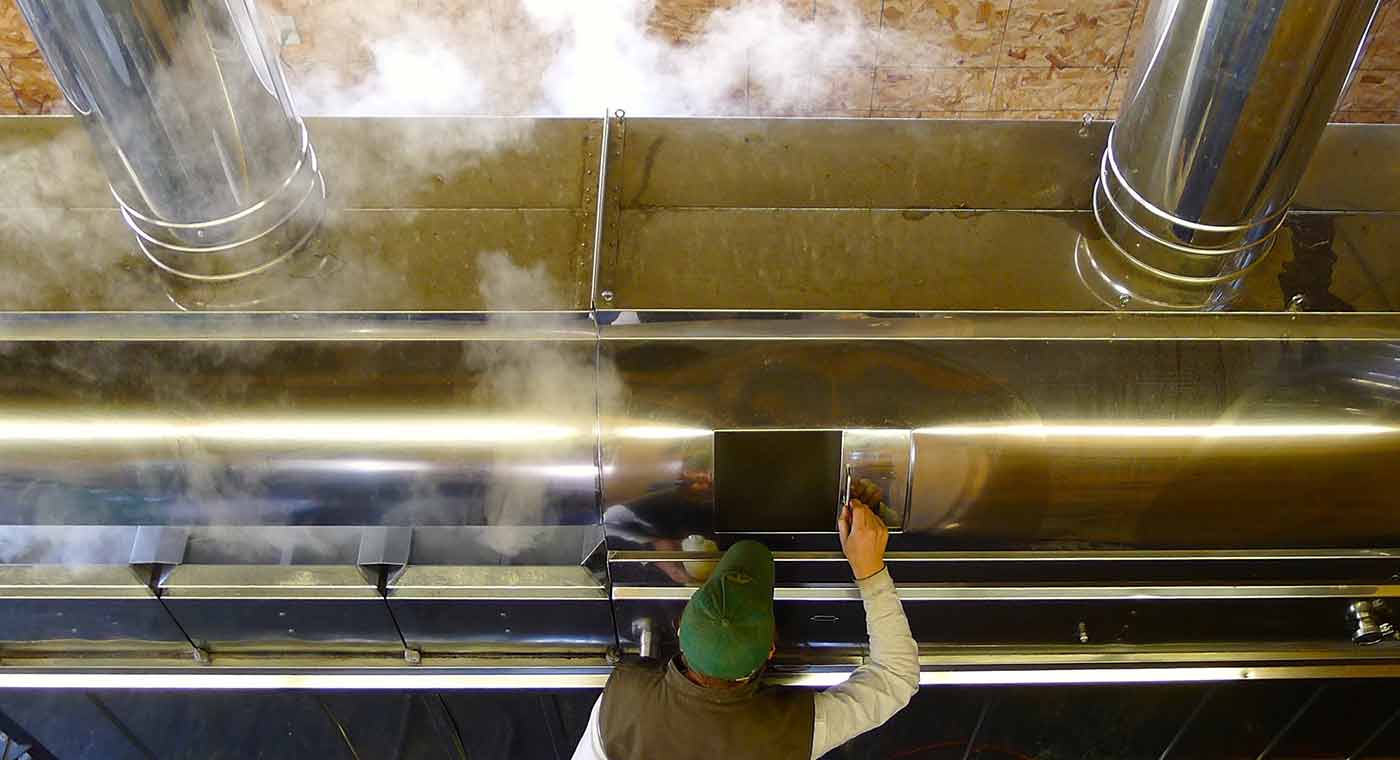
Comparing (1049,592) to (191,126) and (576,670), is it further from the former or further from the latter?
(191,126)

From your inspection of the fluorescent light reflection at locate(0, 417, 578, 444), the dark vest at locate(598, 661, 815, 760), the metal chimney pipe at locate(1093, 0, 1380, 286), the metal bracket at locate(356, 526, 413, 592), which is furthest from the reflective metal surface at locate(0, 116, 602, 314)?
the metal chimney pipe at locate(1093, 0, 1380, 286)

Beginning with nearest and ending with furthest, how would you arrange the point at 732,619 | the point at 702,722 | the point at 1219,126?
the point at 1219,126 → the point at 732,619 → the point at 702,722

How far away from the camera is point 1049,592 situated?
5.91 feet

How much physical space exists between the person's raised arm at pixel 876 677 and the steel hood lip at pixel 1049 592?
0.29 ft

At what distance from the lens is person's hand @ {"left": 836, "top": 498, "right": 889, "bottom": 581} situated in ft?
5.37

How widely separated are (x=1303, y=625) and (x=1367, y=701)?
438 mm

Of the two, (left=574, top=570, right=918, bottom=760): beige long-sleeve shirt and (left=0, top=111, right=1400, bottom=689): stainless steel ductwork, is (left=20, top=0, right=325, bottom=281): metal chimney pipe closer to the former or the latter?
(left=0, top=111, right=1400, bottom=689): stainless steel ductwork

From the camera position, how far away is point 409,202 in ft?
5.88

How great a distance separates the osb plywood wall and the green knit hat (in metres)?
1.37

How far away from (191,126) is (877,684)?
4.78 feet

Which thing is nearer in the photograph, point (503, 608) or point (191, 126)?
point (191, 126)

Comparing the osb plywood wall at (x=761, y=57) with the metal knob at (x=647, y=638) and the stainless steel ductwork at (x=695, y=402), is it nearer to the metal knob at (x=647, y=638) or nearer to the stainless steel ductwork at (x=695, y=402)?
the stainless steel ductwork at (x=695, y=402)

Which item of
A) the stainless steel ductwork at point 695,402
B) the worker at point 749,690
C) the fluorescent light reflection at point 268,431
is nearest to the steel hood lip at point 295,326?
the stainless steel ductwork at point 695,402

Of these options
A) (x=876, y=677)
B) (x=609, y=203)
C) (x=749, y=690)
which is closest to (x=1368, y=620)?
(x=876, y=677)
